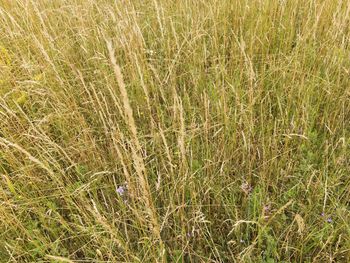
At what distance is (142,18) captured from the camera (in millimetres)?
2496

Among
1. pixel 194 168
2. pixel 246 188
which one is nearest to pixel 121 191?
pixel 194 168

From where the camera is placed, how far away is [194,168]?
156 cm

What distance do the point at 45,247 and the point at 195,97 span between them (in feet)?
3.24

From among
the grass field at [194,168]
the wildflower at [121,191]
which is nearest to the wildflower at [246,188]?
the grass field at [194,168]

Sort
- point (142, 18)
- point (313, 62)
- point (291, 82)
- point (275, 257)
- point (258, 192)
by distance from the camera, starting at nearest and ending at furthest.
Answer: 1. point (275, 257)
2. point (258, 192)
3. point (291, 82)
4. point (313, 62)
5. point (142, 18)

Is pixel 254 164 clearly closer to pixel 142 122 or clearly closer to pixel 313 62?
pixel 142 122

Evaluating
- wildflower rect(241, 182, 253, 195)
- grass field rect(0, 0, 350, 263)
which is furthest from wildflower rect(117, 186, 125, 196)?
wildflower rect(241, 182, 253, 195)

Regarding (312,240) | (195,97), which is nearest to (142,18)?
(195,97)

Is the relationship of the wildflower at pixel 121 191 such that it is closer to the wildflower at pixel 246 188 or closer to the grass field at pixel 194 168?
the grass field at pixel 194 168

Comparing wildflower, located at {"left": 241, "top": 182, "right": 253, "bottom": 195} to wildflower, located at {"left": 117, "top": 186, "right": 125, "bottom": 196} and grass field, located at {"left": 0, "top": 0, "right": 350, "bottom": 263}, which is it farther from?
wildflower, located at {"left": 117, "top": 186, "right": 125, "bottom": 196}

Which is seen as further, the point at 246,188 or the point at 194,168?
the point at 194,168

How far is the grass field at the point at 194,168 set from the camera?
1.28 metres

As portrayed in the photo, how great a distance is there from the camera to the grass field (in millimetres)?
1280

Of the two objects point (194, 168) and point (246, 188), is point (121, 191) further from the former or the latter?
point (246, 188)
